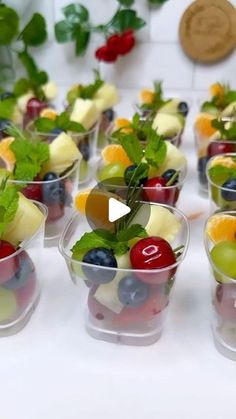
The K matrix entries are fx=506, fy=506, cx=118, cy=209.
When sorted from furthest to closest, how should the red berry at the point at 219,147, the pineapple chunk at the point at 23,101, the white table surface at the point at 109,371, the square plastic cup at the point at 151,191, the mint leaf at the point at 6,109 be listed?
the pineapple chunk at the point at 23,101
the mint leaf at the point at 6,109
the red berry at the point at 219,147
the square plastic cup at the point at 151,191
the white table surface at the point at 109,371

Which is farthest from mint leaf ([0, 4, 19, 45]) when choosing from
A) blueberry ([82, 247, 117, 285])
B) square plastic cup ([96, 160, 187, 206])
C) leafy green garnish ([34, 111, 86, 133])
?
blueberry ([82, 247, 117, 285])

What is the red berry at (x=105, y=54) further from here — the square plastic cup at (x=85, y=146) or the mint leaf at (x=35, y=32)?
the square plastic cup at (x=85, y=146)

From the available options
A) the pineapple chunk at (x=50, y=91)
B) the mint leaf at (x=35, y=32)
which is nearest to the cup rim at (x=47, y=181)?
the pineapple chunk at (x=50, y=91)

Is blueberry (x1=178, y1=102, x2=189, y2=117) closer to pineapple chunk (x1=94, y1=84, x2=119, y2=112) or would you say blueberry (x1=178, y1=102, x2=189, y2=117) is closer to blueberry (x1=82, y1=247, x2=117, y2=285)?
pineapple chunk (x1=94, y1=84, x2=119, y2=112)

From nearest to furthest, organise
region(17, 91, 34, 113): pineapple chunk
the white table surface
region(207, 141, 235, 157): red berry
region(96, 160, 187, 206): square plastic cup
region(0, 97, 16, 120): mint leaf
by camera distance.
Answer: the white table surface < region(96, 160, 187, 206): square plastic cup < region(207, 141, 235, 157): red berry < region(0, 97, 16, 120): mint leaf < region(17, 91, 34, 113): pineapple chunk

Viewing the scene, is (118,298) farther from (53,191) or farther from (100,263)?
(53,191)

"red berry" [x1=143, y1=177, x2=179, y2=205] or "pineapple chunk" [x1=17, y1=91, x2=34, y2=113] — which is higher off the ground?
"pineapple chunk" [x1=17, y1=91, x2=34, y2=113]

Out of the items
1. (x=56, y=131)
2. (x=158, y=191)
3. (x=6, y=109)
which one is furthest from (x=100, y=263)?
(x=6, y=109)

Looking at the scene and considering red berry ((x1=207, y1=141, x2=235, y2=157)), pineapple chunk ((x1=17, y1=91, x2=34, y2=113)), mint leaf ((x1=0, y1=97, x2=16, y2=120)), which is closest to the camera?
red berry ((x1=207, y1=141, x2=235, y2=157))
